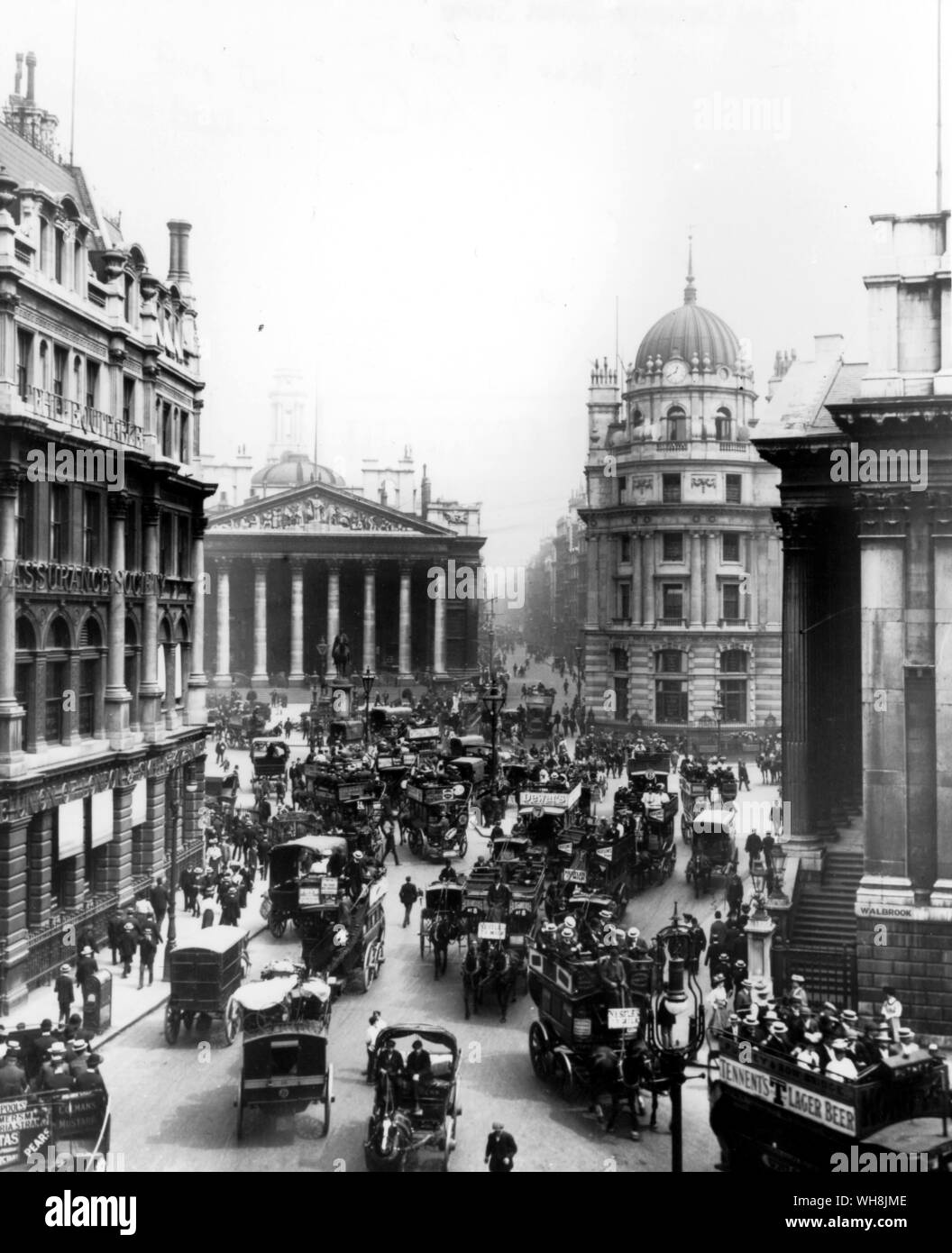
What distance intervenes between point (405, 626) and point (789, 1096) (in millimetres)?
74554

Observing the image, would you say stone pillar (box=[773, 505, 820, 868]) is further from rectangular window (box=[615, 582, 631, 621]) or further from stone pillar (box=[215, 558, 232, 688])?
stone pillar (box=[215, 558, 232, 688])

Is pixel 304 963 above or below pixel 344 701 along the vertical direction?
below

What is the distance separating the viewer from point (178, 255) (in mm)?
34750

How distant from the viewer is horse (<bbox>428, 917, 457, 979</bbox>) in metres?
24.2

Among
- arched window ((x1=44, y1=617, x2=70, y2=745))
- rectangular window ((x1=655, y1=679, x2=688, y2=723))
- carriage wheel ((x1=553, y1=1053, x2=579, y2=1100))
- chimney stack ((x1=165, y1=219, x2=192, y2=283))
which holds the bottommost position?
carriage wheel ((x1=553, y1=1053, x2=579, y2=1100))

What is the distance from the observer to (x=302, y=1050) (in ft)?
54.9

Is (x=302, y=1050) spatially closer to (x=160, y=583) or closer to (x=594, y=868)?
(x=594, y=868)

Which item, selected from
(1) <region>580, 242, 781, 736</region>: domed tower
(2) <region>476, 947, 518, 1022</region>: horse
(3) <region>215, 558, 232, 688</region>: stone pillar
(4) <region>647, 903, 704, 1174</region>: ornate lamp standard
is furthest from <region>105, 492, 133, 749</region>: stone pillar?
(3) <region>215, 558, 232, 688</region>: stone pillar

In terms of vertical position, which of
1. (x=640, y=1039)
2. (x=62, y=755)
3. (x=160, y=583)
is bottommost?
(x=640, y=1039)

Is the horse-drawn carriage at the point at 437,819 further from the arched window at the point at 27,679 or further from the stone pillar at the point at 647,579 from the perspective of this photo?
the stone pillar at the point at 647,579

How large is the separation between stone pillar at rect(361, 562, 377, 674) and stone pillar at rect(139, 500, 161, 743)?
56.9 metres

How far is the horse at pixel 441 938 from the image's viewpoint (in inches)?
952
